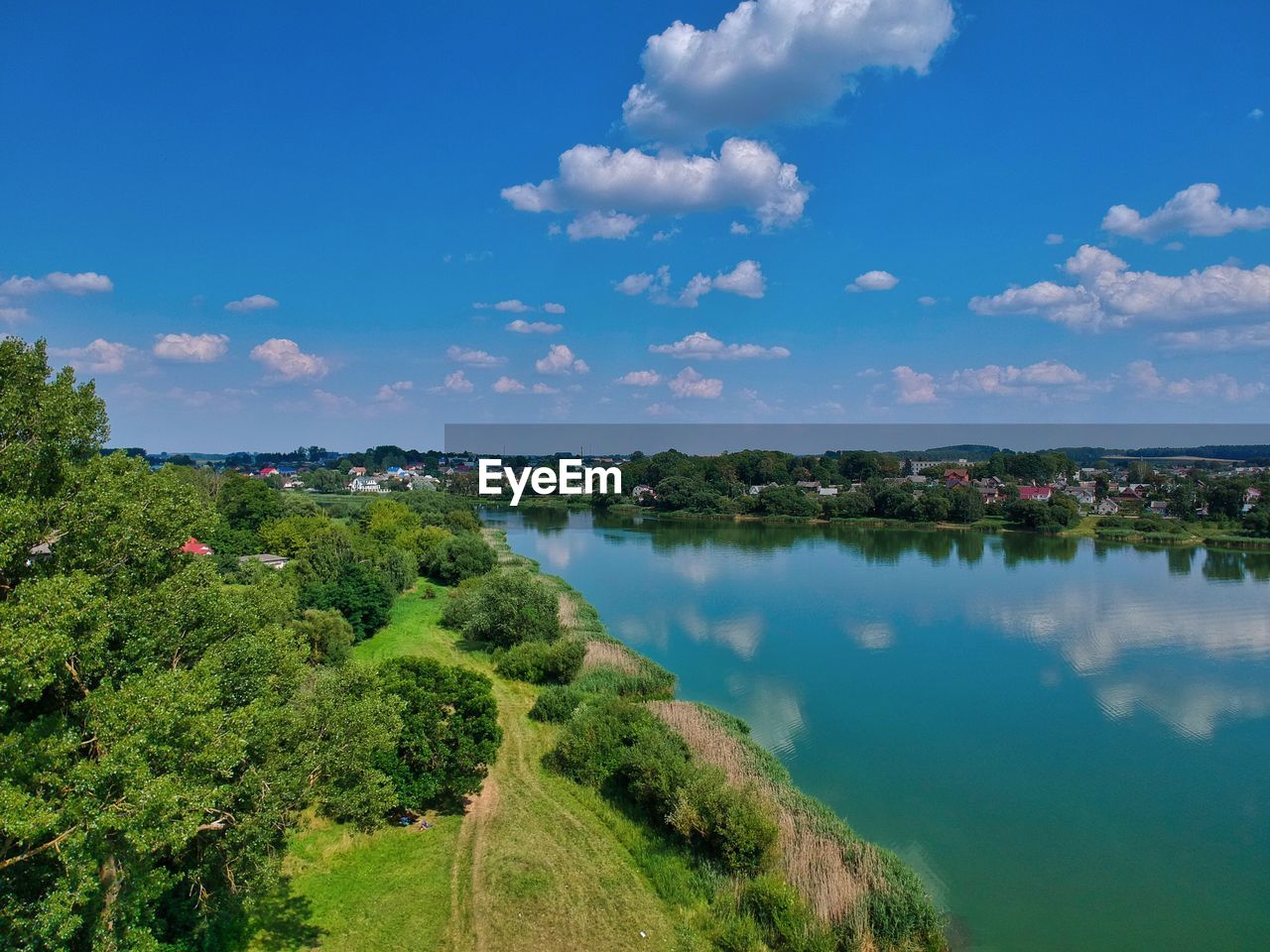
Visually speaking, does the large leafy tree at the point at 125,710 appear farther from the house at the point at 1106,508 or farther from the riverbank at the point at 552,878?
the house at the point at 1106,508

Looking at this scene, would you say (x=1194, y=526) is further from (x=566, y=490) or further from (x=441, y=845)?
(x=441, y=845)

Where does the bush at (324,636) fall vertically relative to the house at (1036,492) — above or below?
below

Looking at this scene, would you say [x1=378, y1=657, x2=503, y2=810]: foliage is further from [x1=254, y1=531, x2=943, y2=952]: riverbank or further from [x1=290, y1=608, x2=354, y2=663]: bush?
[x1=290, y1=608, x2=354, y2=663]: bush

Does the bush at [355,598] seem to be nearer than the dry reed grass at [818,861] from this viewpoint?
No

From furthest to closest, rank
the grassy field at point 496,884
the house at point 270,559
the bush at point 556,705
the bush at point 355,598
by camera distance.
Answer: the house at point 270,559
the bush at point 355,598
the bush at point 556,705
the grassy field at point 496,884

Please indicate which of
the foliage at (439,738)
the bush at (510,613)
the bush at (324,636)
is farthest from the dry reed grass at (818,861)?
the bush at (324,636)

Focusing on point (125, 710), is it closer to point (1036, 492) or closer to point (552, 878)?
point (552, 878)
